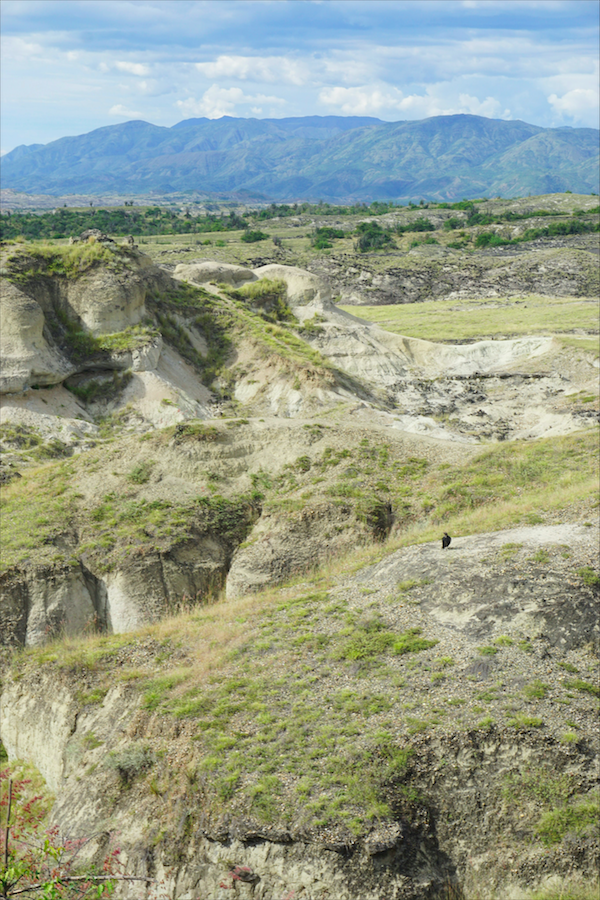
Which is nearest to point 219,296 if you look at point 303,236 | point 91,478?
point 91,478

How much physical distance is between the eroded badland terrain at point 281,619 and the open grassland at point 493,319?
76.2 feet

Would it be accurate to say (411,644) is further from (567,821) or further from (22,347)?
(22,347)

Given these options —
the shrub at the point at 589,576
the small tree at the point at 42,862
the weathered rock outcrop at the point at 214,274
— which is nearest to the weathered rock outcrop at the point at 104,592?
the small tree at the point at 42,862

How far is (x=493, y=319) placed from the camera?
79750 mm

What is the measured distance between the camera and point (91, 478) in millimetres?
27141

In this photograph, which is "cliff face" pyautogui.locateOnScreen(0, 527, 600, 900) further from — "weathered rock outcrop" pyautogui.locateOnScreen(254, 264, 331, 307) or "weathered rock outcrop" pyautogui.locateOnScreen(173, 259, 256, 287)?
"weathered rock outcrop" pyautogui.locateOnScreen(254, 264, 331, 307)

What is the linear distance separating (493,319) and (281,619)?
6660 centimetres

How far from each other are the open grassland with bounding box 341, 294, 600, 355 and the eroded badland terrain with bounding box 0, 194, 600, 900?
76.2ft

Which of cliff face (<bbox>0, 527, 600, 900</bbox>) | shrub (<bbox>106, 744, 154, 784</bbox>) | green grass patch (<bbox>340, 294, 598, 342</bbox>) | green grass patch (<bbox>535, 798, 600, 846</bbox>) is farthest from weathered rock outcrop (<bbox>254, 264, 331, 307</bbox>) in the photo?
green grass patch (<bbox>535, 798, 600, 846</bbox>)

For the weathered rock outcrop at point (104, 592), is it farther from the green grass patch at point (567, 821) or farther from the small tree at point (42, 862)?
the green grass patch at point (567, 821)

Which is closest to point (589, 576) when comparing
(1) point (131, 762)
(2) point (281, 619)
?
(2) point (281, 619)

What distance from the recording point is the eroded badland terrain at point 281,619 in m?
13.5

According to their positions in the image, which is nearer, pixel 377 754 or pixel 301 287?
pixel 377 754

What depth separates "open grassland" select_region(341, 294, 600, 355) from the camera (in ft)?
228
